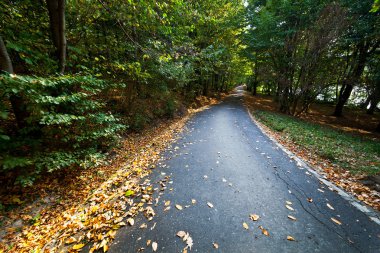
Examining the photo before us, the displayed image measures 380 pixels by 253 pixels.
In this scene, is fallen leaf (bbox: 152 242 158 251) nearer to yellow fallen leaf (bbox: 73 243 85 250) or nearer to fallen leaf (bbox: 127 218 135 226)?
fallen leaf (bbox: 127 218 135 226)

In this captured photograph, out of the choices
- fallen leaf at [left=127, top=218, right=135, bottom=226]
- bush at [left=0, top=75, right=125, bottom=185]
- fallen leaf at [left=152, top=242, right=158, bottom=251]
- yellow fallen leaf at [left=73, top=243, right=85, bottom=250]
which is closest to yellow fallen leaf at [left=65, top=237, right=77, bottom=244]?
yellow fallen leaf at [left=73, top=243, right=85, bottom=250]

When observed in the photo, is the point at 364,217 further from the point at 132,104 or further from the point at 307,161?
the point at 132,104

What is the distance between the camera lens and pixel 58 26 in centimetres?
393

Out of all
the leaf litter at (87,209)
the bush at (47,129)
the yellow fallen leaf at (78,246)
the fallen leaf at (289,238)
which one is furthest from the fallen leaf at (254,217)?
the bush at (47,129)

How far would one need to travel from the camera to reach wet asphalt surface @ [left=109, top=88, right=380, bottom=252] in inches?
96.0

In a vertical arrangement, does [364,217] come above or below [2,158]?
below

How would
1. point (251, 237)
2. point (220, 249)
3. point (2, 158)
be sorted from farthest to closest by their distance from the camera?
point (2, 158), point (251, 237), point (220, 249)

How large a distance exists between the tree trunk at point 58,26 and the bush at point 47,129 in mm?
781

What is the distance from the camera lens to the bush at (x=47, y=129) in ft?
9.18

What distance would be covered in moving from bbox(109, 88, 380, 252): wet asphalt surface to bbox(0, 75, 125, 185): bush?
2.07m

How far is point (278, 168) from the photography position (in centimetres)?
459

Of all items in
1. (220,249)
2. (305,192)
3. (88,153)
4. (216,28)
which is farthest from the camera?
(216,28)

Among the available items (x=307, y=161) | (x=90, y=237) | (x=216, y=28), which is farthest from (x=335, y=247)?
(x=216, y=28)

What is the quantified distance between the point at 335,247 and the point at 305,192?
1357 mm
